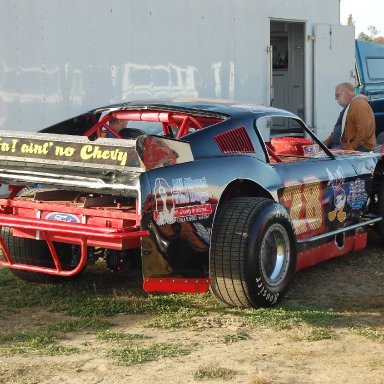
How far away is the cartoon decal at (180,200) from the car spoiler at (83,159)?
0.43 ft

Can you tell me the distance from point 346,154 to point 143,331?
2841 millimetres

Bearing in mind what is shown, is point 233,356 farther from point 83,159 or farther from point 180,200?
point 83,159

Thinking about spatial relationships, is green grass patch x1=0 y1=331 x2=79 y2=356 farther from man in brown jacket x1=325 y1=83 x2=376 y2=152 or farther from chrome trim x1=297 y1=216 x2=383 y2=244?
man in brown jacket x1=325 y1=83 x2=376 y2=152

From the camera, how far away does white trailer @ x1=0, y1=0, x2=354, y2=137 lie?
8070 millimetres

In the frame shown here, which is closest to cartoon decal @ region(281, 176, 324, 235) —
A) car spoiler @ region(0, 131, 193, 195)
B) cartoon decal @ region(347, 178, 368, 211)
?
cartoon decal @ region(347, 178, 368, 211)

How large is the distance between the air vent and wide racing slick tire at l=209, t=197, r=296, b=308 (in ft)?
1.10

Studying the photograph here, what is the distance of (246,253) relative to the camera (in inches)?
201

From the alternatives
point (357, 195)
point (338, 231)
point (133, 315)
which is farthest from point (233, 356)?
point (357, 195)

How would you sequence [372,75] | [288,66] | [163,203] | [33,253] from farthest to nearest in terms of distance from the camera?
1. [372,75]
2. [288,66]
3. [33,253]
4. [163,203]

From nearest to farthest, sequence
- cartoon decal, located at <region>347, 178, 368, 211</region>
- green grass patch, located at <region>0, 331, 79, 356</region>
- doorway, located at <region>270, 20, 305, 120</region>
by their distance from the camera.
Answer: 1. green grass patch, located at <region>0, 331, 79, 356</region>
2. cartoon decal, located at <region>347, 178, 368, 211</region>
3. doorway, located at <region>270, 20, 305, 120</region>

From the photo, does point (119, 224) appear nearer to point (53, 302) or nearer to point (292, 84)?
point (53, 302)

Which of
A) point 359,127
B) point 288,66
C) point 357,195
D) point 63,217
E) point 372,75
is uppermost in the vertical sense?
point 288,66

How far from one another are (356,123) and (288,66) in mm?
5396

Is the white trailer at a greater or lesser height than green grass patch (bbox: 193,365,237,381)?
greater
